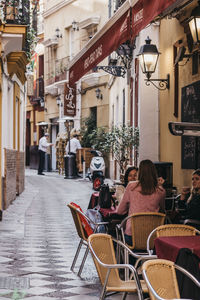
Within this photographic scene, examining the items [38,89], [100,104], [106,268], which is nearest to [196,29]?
[106,268]

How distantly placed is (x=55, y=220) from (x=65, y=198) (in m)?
4.45

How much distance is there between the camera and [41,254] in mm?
9172

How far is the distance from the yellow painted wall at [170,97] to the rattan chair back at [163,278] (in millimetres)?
6645

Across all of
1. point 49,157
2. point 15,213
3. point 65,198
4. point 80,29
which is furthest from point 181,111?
point 49,157

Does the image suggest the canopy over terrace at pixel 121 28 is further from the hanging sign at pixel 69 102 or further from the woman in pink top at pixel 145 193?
the hanging sign at pixel 69 102

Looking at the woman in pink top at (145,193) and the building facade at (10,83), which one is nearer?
the woman in pink top at (145,193)

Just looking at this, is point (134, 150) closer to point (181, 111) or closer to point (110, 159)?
point (181, 111)

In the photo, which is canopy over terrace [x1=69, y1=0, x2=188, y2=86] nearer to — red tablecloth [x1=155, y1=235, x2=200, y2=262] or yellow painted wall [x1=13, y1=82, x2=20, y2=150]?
red tablecloth [x1=155, y1=235, x2=200, y2=262]

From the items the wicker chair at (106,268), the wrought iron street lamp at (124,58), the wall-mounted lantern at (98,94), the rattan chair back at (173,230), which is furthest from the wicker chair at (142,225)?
the wall-mounted lantern at (98,94)

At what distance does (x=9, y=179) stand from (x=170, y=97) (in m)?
4.63

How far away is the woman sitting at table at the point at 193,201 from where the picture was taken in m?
7.09

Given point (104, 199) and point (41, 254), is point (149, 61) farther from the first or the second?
point (41, 254)

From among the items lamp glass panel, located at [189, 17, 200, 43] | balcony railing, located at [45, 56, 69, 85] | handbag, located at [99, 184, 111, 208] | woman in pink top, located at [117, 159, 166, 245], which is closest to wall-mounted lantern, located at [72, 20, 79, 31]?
balcony railing, located at [45, 56, 69, 85]

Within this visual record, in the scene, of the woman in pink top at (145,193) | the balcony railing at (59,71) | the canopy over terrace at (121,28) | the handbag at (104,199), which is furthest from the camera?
the balcony railing at (59,71)
